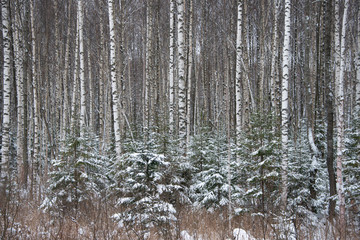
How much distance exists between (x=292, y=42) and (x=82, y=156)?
1664 cm

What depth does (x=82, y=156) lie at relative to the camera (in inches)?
263

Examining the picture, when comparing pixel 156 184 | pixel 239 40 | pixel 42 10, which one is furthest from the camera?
pixel 42 10

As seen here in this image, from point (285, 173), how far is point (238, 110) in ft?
11.0

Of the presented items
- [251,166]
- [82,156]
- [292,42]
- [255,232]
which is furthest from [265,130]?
[292,42]

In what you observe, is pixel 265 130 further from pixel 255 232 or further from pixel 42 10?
pixel 42 10

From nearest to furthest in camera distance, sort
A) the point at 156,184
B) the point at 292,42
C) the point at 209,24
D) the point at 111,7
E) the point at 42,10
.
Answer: the point at 156,184
the point at 111,7
the point at 42,10
the point at 292,42
the point at 209,24

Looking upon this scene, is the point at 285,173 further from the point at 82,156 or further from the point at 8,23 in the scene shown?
the point at 8,23

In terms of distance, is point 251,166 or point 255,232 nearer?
point 255,232

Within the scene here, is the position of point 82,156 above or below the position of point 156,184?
above

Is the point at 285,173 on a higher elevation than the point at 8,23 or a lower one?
lower

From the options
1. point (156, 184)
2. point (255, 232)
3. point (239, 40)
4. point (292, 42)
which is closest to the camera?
point (255, 232)

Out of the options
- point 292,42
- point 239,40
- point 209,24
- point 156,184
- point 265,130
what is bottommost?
point 156,184

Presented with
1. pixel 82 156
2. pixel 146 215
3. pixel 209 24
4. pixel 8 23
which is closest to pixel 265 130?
pixel 146 215

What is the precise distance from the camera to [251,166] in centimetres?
646
